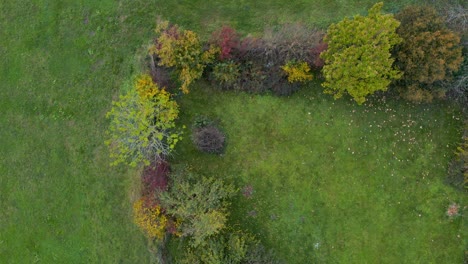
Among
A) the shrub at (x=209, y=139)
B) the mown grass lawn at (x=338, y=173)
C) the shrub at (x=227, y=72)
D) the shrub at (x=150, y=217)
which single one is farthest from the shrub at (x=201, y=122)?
the shrub at (x=150, y=217)

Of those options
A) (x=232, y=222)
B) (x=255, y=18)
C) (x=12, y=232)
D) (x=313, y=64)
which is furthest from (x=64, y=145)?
(x=313, y=64)

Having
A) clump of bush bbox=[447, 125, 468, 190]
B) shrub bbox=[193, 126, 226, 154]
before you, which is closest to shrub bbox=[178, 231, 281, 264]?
shrub bbox=[193, 126, 226, 154]

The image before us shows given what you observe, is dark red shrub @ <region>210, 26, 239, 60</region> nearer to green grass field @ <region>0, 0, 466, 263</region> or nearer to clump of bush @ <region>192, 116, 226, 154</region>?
green grass field @ <region>0, 0, 466, 263</region>

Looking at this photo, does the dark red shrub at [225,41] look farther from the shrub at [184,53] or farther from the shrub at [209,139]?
the shrub at [209,139]

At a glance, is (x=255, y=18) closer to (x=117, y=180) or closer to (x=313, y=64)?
(x=313, y=64)

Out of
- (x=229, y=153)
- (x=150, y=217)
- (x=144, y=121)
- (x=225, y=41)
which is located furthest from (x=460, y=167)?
(x=144, y=121)

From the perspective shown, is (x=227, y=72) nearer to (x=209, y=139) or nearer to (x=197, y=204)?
(x=209, y=139)
